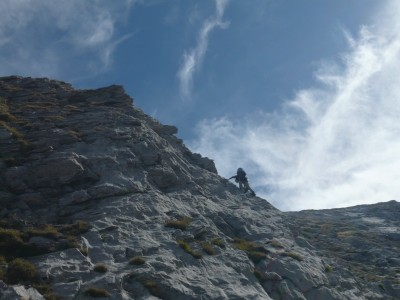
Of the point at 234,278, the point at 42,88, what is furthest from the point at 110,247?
the point at 42,88

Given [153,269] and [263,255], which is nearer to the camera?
[153,269]

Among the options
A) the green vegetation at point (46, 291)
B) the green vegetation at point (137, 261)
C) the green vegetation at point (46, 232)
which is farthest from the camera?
the green vegetation at point (46, 232)

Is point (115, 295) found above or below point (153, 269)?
below

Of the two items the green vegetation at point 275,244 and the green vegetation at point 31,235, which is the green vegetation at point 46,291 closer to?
the green vegetation at point 31,235

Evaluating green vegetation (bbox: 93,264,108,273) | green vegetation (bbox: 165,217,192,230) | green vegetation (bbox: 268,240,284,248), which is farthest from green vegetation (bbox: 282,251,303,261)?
green vegetation (bbox: 93,264,108,273)

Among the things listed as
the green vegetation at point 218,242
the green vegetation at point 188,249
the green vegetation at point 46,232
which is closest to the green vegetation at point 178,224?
the green vegetation at point 218,242

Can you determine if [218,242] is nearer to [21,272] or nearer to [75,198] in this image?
[75,198]

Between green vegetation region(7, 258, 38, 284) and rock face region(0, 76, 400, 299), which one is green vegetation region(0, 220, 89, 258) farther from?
green vegetation region(7, 258, 38, 284)

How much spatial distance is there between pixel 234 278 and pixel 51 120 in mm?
22271

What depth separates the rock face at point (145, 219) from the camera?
26.7 m

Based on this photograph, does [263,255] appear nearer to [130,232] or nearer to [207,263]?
[207,263]

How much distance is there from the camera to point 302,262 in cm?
3578

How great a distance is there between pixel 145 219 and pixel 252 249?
7.30 metres

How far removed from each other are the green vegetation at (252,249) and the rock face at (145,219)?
95mm
